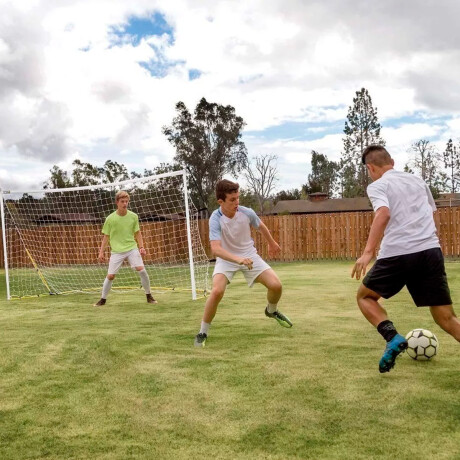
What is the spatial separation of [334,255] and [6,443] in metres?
20.5

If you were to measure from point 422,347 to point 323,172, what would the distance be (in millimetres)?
94887

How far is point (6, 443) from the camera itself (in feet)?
11.1

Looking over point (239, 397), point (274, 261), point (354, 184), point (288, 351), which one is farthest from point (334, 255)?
point (354, 184)

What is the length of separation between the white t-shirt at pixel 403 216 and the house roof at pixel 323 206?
5909cm

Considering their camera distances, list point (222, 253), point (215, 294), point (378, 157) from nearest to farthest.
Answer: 1. point (378, 157)
2. point (222, 253)
3. point (215, 294)

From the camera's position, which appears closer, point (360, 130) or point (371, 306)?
point (371, 306)

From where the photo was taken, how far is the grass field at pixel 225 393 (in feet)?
10.6

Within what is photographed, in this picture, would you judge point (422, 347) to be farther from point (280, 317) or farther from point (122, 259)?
point (122, 259)

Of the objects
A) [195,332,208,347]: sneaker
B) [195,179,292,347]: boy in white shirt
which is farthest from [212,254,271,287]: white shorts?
[195,332,208,347]: sneaker

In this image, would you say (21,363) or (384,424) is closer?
(384,424)

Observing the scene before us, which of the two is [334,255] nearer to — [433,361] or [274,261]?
[274,261]

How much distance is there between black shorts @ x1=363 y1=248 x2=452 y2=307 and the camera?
4.26m

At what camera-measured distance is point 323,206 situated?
66.1 meters

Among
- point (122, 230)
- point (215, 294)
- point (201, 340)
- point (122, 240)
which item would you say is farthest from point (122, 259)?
point (215, 294)
